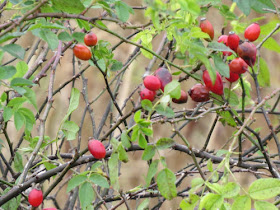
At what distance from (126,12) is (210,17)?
7.70 ft

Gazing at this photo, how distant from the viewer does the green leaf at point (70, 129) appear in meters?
1.21

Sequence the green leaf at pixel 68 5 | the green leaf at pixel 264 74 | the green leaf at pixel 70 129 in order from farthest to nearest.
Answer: the green leaf at pixel 264 74 → the green leaf at pixel 70 129 → the green leaf at pixel 68 5

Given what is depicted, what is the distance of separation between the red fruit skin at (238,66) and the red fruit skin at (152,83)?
17 centimetres

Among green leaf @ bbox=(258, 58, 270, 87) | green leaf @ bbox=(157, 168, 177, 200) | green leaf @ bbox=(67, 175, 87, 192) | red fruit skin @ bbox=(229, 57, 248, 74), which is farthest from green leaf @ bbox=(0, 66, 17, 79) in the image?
green leaf @ bbox=(258, 58, 270, 87)

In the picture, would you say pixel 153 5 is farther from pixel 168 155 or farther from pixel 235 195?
pixel 168 155

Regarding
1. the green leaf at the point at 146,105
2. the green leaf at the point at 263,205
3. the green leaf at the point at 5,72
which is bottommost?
the green leaf at the point at 263,205

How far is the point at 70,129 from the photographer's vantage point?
4.00 feet

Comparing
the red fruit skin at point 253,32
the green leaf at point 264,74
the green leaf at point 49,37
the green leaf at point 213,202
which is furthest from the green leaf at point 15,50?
the green leaf at point 264,74

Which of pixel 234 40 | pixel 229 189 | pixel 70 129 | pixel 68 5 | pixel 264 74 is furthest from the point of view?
pixel 264 74

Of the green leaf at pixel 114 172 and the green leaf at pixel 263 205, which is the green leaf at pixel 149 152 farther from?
the green leaf at pixel 263 205

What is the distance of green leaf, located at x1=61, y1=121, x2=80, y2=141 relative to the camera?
1.21 m

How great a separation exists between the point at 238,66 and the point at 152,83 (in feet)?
0.63

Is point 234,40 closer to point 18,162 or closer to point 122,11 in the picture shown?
point 122,11

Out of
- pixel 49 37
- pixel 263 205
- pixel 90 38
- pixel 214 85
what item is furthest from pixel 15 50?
pixel 263 205
